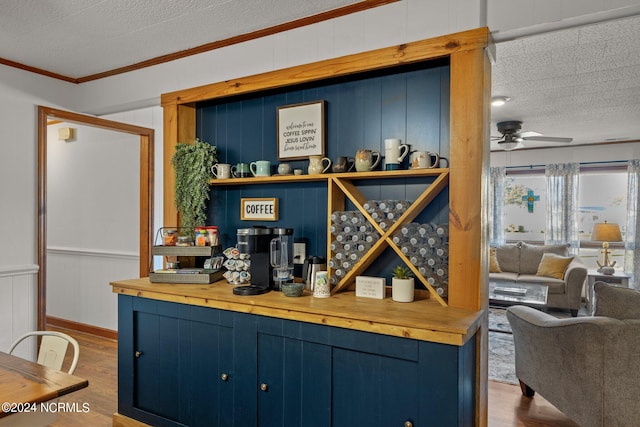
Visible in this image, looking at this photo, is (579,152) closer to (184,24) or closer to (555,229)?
(555,229)

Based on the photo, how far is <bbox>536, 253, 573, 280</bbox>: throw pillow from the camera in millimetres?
5758

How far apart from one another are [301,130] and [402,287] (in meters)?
1.12

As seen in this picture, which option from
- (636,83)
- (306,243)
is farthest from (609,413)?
(636,83)

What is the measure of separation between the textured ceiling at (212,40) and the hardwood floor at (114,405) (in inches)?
93.3

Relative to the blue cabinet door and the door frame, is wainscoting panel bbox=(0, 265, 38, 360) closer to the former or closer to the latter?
the door frame

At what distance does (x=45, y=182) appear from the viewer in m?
3.42

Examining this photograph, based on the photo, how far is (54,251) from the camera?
4.88 m

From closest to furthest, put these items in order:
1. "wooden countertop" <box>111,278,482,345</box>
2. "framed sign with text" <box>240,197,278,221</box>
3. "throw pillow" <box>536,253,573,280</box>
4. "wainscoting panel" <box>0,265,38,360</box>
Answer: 1. "wooden countertop" <box>111,278,482,345</box>
2. "framed sign with text" <box>240,197,278,221</box>
3. "wainscoting panel" <box>0,265,38,360</box>
4. "throw pillow" <box>536,253,573,280</box>

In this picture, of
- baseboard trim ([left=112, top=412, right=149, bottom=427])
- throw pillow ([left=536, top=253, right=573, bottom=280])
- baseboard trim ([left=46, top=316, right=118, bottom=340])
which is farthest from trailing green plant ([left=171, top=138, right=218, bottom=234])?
throw pillow ([left=536, top=253, right=573, bottom=280])

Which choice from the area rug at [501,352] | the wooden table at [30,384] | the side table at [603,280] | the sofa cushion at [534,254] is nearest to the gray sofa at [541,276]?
the sofa cushion at [534,254]

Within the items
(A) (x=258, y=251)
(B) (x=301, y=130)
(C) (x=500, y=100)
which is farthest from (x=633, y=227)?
(A) (x=258, y=251)

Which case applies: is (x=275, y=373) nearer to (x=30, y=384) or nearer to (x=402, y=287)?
(x=402, y=287)

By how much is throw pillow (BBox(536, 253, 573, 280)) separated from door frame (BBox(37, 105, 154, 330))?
5130 mm

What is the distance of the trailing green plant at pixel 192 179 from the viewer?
2758 mm
